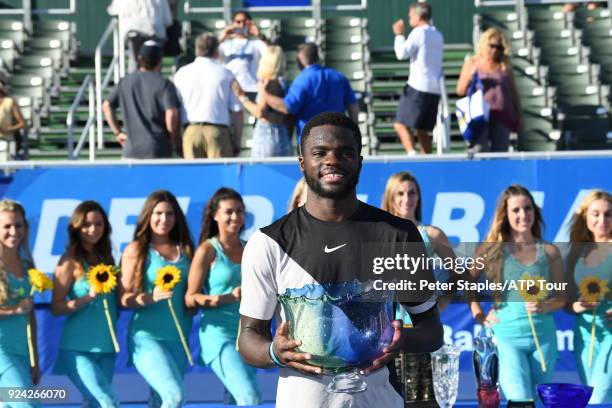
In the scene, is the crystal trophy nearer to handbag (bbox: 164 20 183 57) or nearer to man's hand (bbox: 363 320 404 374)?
man's hand (bbox: 363 320 404 374)

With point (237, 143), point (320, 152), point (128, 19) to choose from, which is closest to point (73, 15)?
point (128, 19)

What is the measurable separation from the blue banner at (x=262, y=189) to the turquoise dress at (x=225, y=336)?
1.26m

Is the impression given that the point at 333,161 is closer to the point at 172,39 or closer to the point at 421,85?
the point at 421,85

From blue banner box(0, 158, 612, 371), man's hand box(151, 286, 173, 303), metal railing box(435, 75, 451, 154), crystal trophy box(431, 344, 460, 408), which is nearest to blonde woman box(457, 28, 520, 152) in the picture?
metal railing box(435, 75, 451, 154)

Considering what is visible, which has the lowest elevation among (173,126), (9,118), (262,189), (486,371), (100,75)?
(486,371)

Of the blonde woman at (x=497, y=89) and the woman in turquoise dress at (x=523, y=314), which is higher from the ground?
the blonde woman at (x=497, y=89)

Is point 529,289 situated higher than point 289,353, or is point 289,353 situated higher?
point 529,289

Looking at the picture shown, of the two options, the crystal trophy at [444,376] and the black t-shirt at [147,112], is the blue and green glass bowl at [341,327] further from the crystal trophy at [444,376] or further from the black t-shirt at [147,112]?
the black t-shirt at [147,112]

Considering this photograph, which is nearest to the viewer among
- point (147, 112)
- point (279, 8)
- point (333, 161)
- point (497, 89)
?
point (333, 161)

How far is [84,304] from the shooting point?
783 cm

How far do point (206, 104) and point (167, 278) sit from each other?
2.77 m

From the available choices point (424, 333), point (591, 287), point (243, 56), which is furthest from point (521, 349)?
point (243, 56)

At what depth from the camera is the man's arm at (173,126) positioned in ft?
32.8

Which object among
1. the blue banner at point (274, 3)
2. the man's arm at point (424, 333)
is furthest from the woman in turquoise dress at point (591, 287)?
the blue banner at point (274, 3)
